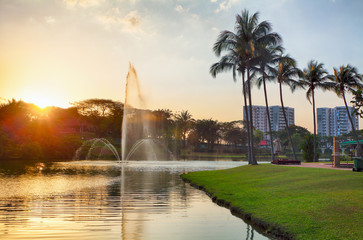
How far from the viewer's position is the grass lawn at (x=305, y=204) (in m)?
9.57

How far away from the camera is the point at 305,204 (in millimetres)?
12523

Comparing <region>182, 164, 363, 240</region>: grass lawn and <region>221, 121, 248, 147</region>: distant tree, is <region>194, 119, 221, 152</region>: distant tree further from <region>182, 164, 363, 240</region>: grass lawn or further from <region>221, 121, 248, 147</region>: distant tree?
<region>182, 164, 363, 240</region>: grass lawn

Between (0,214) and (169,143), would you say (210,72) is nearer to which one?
(0,214)

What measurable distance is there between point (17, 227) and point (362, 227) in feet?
35.1

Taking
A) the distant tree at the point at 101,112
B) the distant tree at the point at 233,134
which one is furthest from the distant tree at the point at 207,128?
the distant tree at the point at 101,112

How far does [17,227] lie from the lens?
1084 centimetres

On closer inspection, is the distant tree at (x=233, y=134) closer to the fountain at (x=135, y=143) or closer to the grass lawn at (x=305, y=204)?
the fountain at (x=135, y=143)

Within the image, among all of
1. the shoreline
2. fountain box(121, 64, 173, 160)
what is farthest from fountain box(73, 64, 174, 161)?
the shoreline

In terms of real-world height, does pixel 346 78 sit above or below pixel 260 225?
above

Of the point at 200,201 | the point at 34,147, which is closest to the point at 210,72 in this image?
the point at 200,201

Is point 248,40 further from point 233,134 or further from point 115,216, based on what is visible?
point 233,134

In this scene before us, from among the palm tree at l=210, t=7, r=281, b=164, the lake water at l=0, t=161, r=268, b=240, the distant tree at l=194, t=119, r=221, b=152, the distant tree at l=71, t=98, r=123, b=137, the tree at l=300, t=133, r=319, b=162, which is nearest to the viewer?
the lake water at l=0, t=161, r=268, b=240

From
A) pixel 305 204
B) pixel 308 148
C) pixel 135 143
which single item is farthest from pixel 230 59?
pixel 135 143

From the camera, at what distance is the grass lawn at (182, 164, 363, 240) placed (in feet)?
31.4
